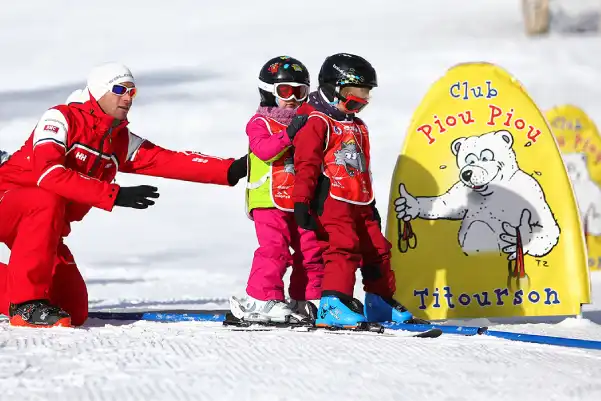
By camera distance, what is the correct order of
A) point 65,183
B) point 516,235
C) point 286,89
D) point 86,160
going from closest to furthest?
point 65,183
point 86,160
point 286,89
point 516,235

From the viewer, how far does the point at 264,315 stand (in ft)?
15.1

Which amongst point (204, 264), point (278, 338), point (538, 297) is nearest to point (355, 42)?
point (204, 264)

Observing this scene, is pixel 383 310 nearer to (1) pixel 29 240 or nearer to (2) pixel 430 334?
(2) pixel 430 334

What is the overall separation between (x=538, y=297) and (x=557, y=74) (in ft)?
38.6

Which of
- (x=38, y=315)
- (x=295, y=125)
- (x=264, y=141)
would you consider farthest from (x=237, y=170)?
(x=38, y=315)

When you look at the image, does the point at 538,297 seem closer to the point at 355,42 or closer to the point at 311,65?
the point at 311,65

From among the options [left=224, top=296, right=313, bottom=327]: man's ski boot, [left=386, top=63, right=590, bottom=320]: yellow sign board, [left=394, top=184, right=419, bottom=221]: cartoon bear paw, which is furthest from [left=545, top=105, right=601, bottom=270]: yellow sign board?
[left=224, top=296, right=313, bottom=327]: man's ski boot

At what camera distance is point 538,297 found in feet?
17.2

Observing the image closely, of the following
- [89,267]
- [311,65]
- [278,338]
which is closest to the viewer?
[278,338]

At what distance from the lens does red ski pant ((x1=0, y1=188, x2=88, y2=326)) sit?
442 centimetres

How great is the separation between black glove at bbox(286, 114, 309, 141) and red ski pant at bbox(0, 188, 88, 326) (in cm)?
97

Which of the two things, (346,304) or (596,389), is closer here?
(596,389)

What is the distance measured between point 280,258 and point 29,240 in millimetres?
1025

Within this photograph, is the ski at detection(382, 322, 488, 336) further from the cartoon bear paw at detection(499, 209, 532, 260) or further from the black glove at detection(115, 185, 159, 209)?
the black glove at detection(115, 185, 159, 209)
